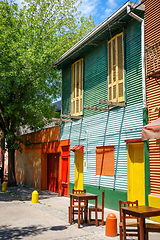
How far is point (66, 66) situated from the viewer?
16531 millimetres

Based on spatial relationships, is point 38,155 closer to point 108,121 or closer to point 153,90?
point 108,121

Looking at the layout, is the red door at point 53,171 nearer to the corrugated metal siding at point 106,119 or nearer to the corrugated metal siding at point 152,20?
the corrugated metal siding at point 106,119

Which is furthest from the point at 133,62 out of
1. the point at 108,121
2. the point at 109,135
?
the point at 109,135

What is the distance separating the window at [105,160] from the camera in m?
11.5

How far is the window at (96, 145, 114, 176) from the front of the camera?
37.6ft

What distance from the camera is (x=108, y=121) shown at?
39.0ft

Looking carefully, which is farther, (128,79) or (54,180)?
(54,180)

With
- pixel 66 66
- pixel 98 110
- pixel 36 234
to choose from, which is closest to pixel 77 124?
pixel 98 110

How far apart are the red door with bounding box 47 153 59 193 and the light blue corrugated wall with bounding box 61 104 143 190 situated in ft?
Answer: 8.22

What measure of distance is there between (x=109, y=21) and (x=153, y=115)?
15.1 feet

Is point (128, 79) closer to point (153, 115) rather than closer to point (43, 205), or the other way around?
point (153, 115)

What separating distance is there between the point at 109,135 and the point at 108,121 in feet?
2.09

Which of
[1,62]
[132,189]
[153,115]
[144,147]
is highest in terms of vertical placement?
[1,62]

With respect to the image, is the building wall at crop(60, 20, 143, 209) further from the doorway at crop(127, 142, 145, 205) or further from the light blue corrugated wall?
the doorway at crop(127, 142, 145, 205)
